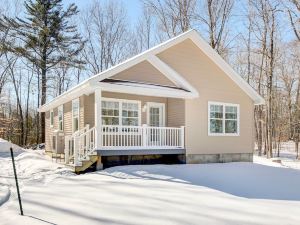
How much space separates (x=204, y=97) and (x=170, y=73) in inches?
76.6

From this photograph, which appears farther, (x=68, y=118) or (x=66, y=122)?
(x=66, y=122)

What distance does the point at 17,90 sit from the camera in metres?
32.5

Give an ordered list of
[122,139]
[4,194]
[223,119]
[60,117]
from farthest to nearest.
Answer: [60,117] < [223,119] < [122,139] < [4,194]

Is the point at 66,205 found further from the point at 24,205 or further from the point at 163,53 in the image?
the point at 163,53

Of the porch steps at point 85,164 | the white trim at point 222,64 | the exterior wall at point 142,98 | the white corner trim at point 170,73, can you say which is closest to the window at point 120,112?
the exterior wall at point 142,98

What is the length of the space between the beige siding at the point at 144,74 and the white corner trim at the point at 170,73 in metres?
0.16

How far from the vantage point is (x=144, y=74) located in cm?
1345

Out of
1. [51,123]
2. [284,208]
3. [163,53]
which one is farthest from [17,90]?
[284,208]

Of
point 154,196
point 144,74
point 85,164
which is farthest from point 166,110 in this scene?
point 154,196

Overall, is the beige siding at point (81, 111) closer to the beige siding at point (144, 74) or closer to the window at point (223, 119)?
the beige siding at point (144, 74)

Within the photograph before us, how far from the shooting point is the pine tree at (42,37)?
28.2 metres

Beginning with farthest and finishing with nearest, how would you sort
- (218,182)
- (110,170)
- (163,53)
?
(163,53), (110,170), (218,182)

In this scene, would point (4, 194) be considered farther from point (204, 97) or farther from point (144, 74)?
point (204, 97)

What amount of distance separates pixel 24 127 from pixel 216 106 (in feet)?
74.7
